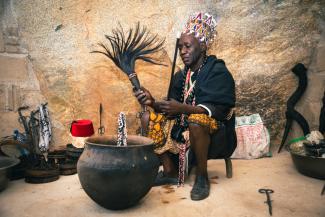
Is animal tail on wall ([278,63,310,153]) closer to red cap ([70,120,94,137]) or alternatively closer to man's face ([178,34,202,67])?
man's face ([178,34,202,67])

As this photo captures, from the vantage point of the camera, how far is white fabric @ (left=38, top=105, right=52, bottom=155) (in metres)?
3.45

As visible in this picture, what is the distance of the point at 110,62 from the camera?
3807mm

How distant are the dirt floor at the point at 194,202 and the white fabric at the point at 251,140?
0.61 metres

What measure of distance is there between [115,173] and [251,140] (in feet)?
7.24

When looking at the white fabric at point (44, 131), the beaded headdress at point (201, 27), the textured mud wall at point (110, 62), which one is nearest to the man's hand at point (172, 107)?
the beaded headdress at point (201, 27)

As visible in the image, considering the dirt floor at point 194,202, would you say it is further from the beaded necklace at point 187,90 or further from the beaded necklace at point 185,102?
the beaded necklace at point 187,90

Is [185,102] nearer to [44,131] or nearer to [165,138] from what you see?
[165,138]

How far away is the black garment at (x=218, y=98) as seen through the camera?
2.62 m

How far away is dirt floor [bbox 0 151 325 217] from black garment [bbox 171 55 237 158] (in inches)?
13.6

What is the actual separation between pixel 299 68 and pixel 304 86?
A: 23 cm

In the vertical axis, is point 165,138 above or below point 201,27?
below

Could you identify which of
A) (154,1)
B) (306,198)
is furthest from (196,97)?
(154,1)

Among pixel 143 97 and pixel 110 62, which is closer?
pixel 143 97

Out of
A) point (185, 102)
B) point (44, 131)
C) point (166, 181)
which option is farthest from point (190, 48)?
point (44, 131)
